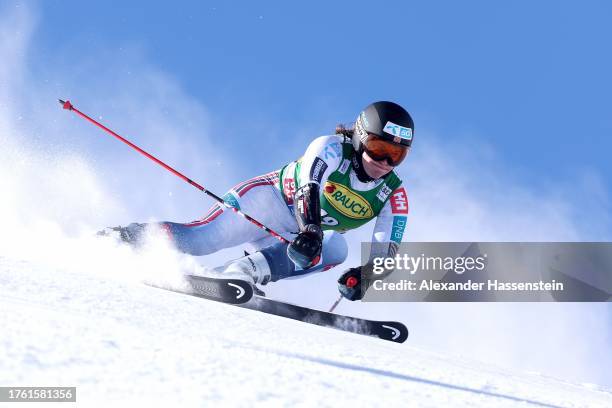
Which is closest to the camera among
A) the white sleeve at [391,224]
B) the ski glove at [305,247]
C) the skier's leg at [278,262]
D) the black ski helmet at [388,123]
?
the ski glove at [305,247]

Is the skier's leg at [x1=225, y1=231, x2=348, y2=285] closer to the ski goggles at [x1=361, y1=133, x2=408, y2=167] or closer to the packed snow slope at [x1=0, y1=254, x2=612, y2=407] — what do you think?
the ski goggles at [x1=361, y1=133, x2=408, y2=167]

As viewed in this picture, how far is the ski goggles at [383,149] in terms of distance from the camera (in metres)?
6.29

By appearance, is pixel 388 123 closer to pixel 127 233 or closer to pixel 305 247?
pixel 305 247

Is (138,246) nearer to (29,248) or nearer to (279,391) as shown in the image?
(29,248)

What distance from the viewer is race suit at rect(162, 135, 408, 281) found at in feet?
21.5

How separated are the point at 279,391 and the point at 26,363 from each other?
68 cm

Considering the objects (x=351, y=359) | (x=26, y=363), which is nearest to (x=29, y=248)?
(x=351, y=359)

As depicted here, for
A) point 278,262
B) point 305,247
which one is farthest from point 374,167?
point 278,262

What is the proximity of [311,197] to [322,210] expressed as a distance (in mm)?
642

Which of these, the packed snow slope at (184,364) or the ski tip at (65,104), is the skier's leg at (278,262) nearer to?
the ski tip at (65,104)

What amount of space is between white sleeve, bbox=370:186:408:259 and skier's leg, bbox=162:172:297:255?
881 mm

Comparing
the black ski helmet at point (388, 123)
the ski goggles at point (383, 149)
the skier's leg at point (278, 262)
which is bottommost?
the skier's leg at point (278, 262)

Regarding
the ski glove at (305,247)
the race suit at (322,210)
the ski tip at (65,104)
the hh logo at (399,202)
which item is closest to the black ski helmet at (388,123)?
the race suit at (322,210)

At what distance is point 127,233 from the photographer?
20.6ft
